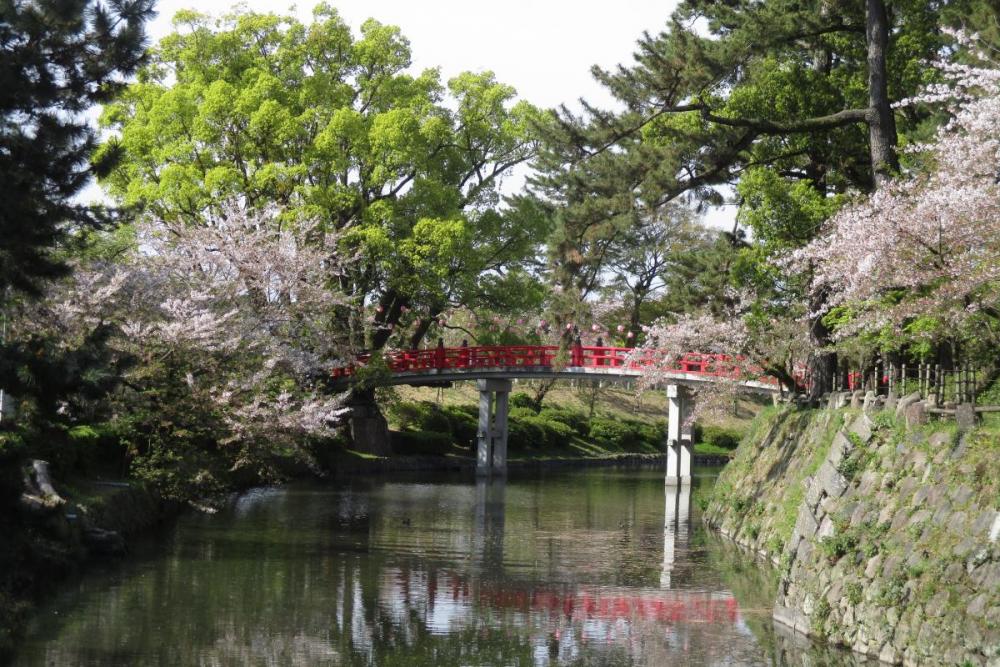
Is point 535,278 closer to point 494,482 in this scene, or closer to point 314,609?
point 494,482

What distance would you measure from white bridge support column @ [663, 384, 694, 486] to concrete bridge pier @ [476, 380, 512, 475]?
7086 mm

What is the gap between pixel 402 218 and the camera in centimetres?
4325

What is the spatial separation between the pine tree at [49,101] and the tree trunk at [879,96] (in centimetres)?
1397

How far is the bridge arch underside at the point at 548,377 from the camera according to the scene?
42469 millimetres

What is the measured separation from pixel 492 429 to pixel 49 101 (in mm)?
34963

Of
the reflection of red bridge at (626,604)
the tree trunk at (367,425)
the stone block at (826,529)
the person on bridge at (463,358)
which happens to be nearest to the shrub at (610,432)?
the person on bridge at (463,358)

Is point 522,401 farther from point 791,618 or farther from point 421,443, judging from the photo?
point 791,618

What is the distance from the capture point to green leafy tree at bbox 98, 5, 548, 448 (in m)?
42.0

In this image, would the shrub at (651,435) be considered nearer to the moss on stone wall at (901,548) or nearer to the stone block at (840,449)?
the moss on stone wall at (901,548)

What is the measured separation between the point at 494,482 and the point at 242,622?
27232 millimetres

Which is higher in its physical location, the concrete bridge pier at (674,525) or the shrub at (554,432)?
the shrub at (554,432)

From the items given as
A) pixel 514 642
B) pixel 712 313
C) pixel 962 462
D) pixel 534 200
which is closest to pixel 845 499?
pixel 962 462

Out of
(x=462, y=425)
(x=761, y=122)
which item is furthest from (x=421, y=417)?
(x=761, y=122)

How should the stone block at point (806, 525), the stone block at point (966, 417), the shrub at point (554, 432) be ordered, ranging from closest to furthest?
the stone block at point (966, 417), the stone block at point (806, 525), the shrub at point (554, 432)
